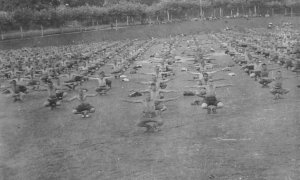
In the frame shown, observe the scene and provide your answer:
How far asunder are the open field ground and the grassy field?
46.9 metres

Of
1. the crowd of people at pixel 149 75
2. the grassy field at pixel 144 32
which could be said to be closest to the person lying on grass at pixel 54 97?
the crowd of people at pixel 149 75

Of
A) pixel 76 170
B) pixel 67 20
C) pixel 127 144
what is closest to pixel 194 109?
pixel 127 144

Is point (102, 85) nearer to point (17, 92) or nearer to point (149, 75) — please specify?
point (17, 92)

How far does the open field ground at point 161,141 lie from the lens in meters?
11.9

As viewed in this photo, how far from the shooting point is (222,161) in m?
12.3

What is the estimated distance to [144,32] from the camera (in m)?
76.9

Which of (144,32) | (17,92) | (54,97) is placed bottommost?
(17,92)

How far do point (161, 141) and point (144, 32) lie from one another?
6336 centimetres

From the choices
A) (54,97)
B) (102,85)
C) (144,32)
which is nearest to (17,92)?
(54,97)

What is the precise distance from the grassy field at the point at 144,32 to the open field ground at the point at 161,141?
46857 millimetres

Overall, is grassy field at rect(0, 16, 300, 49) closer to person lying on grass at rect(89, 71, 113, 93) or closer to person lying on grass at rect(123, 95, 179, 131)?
person lying on grass at rect(89, 71, 113, 93)

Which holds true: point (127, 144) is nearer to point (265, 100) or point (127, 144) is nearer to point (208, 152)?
point (208, 152)

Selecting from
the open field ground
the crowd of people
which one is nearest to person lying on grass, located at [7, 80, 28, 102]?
the crowd of people

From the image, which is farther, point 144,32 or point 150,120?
point 144,32
